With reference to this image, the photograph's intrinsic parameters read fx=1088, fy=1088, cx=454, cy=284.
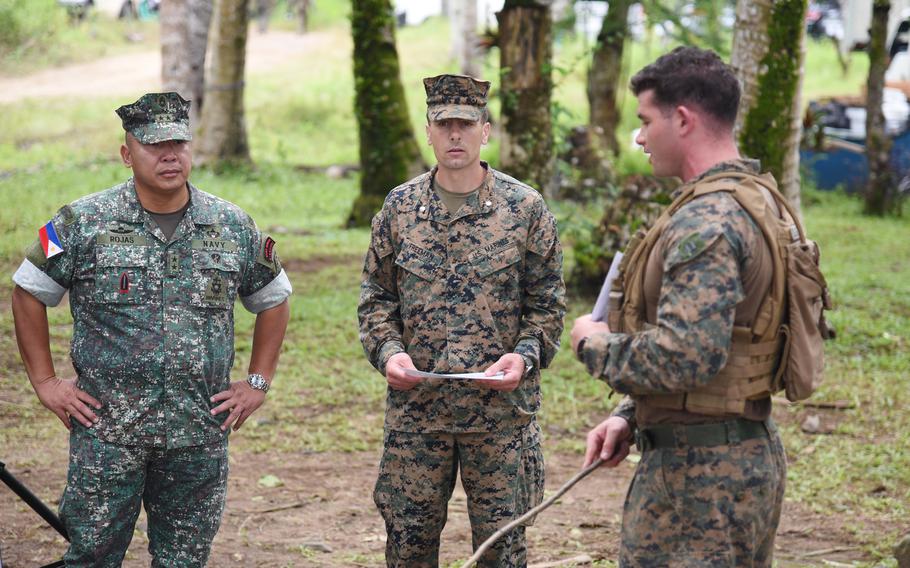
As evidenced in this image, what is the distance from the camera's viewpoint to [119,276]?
3.38 meters

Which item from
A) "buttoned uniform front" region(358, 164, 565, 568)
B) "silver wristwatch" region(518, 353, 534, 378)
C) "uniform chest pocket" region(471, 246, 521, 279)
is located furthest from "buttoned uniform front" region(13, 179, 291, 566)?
"silver wristwatch" region(518, 353, 534, 378)

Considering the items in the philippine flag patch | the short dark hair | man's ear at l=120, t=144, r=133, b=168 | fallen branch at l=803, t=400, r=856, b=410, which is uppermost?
the short dark hair

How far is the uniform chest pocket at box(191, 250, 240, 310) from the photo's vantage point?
346 cm

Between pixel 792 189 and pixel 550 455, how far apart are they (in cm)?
321


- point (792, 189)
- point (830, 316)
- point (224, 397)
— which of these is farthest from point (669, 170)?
point (830, 316)

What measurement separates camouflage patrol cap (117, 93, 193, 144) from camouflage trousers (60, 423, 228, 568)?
946mm

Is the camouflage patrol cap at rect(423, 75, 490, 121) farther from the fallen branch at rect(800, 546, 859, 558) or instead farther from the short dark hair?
the fallen branch at rect(800, 546, 859, 558)

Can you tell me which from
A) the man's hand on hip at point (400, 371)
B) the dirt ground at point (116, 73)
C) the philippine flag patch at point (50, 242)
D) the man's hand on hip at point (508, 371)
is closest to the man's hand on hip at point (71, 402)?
the philippine flag patch at point (50, 242)

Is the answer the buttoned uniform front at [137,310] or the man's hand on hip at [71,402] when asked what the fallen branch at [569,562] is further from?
the man's hand on hip at [71,402]

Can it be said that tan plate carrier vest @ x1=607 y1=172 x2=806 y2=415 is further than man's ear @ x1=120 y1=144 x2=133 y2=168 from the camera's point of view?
No

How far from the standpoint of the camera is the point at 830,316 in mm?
8867

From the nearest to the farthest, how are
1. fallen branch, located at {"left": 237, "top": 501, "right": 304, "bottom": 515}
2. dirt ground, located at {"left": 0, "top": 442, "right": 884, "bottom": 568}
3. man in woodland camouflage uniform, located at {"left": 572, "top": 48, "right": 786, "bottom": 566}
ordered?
1. man in woodland camouflage uniform, located at {"left": 572, "top": 48, "right": 786, "bottom": 566}
2. dirt ground, located at {"left": 0, "top": 442, "right": 884, "bottom": 568}
3. fallen branch, located at {"left": 237, "top": 501, "right": 304, "bottom": 515}

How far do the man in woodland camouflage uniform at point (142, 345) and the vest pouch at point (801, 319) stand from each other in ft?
5.81

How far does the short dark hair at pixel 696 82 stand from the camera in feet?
8.86
